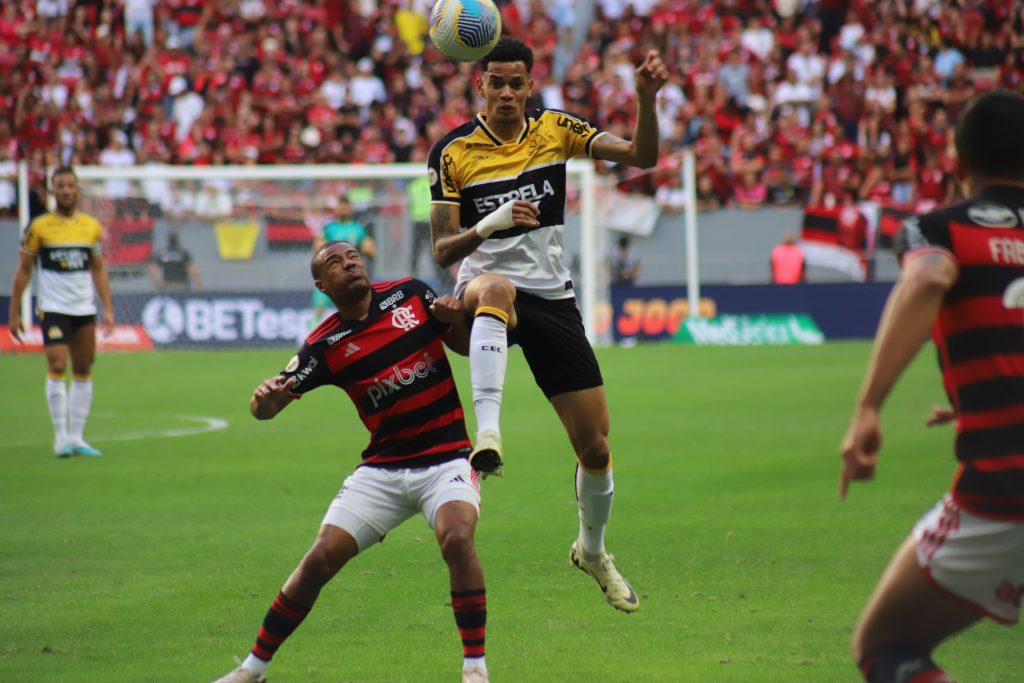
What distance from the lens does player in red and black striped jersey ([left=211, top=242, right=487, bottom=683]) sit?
552 centimetres

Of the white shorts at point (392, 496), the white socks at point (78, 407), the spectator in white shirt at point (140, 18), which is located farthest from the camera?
the spectator in white shirt at point (140, 18)

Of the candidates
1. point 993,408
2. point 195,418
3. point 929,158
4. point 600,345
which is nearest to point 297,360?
point 993,408

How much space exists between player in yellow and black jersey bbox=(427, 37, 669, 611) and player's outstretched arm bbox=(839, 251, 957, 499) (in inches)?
125

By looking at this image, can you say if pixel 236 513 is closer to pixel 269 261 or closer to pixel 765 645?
pixel 765 645

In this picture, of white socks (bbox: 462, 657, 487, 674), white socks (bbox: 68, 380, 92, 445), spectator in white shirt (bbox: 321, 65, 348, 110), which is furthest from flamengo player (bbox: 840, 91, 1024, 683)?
spectator in white shirt (bbox: 321, 65, 348, 110)

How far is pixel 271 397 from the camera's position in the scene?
5.68 m

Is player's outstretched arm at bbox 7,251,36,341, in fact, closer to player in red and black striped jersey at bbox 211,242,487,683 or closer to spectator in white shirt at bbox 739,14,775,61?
player in red and black striped jersey at bbox 211,242,487,683

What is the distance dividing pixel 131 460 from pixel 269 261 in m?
13.1

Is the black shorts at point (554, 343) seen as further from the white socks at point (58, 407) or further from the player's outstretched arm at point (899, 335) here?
the white socks at point (58, 407)

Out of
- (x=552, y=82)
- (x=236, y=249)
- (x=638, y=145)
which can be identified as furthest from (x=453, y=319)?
(x=552, y=82)

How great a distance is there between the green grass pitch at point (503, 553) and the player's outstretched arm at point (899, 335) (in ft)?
7.80

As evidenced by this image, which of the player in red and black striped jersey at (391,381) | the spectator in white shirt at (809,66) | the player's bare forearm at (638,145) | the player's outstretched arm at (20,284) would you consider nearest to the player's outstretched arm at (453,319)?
the player in red and black striped jersey at (391,381)

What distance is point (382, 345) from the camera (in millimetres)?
5895

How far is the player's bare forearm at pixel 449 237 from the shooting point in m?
6.63
